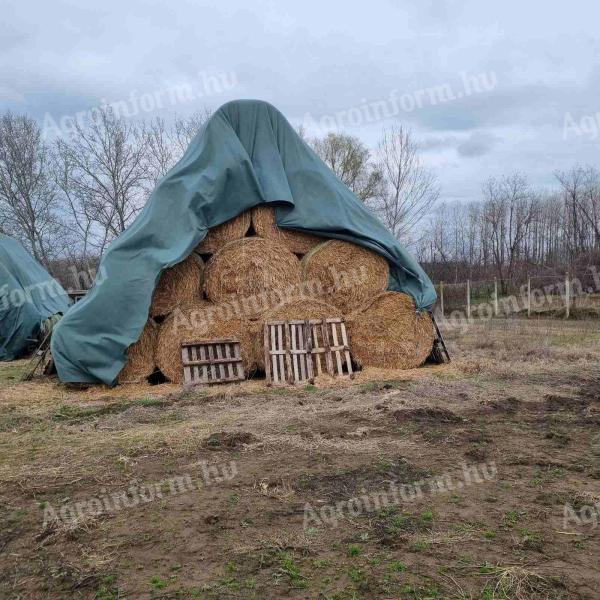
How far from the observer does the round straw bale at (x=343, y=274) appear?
9984 mm

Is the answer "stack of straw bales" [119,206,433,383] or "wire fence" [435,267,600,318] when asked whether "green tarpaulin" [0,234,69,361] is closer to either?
"stack of straw bales" [119,206,433,383]

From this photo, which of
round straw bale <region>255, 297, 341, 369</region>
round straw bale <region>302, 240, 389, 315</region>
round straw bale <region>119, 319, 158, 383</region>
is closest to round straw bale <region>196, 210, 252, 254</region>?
round straw bale <region>302, 240, 389, 315</region>

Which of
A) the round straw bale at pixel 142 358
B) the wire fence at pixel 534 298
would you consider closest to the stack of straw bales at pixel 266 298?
the round straw bale at pixel 142 358

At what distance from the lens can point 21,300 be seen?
14852 mm

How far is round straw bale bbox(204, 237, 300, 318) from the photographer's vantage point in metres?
9.54

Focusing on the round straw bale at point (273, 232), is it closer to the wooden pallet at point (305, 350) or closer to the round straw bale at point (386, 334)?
the wooden pallet at point (305, 350)

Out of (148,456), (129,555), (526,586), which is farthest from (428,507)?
(148,456)

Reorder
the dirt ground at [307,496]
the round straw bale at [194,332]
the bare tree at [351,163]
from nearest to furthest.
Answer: the dirt ground at [307,496]
the round straw bale at [194,332]
the bare tree at [351,163]

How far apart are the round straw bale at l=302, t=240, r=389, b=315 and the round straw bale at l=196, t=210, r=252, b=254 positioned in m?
1.30

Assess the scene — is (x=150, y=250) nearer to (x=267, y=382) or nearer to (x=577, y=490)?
(x=267, y=382)

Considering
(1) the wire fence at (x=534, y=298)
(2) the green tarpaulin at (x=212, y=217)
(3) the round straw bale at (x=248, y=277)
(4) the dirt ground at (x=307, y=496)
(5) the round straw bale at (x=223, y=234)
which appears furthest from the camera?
(1) the wire fence at (x=534, y=298)

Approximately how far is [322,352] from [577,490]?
5.61 m

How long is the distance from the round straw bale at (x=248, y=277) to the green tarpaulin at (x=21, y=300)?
25.0 feet

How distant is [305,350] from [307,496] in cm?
519
